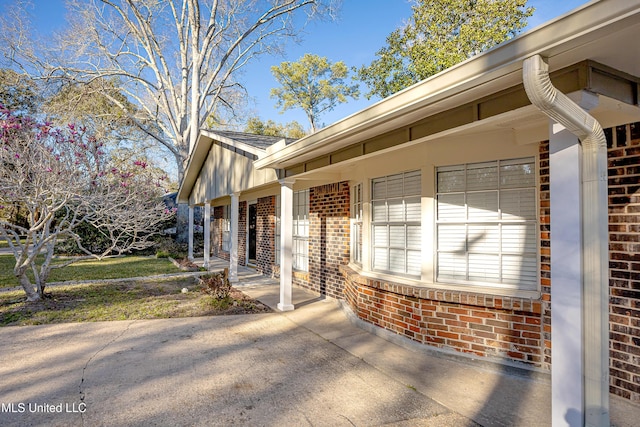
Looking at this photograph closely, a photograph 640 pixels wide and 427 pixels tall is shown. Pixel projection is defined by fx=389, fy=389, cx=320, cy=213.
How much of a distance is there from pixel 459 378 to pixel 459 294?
887 millimetres

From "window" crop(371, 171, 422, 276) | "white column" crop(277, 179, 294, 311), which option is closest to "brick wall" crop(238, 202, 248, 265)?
"white column" crop(277, 179, 294, 311)

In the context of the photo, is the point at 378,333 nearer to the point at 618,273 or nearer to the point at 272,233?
the point at 618,273

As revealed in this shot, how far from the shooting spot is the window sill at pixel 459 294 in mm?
4070

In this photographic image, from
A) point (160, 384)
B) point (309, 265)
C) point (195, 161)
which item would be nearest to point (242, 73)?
point (195, 161)

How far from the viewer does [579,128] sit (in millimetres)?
2314

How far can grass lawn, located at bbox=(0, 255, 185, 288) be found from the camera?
11.1 meters

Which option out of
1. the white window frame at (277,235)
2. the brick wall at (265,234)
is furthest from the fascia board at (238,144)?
the brick wall at (265,234)

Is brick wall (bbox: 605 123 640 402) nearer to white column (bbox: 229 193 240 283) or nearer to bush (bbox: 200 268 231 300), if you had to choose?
bush (bbox: 200 268 231 300)

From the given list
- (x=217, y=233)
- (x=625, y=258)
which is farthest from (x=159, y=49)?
(x=625, y=258)

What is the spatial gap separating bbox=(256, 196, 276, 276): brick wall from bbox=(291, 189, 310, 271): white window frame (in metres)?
1.26

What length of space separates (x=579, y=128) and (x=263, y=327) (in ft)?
16.8

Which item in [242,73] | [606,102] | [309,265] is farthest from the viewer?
[242,73]

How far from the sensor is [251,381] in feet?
13.5

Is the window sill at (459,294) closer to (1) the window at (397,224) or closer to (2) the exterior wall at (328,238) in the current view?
(1) the window at (397,224)
